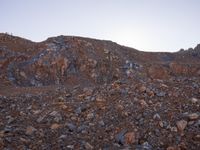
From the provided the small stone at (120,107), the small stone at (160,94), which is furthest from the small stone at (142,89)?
the small stone at (120,107)

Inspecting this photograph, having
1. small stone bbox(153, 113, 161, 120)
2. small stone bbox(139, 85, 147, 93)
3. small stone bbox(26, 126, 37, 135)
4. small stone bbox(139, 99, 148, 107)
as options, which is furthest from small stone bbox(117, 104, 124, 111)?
small stone bbox(26, 126, 37, 135)

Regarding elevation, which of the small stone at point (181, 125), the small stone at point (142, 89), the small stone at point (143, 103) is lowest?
the small stone at point (181, 125)

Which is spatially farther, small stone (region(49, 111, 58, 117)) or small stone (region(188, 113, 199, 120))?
small stone (region(49, 111, 58, 117))

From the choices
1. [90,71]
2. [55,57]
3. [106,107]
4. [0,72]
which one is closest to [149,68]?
[90,71]

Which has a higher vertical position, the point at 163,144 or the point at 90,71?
the point at 90,71

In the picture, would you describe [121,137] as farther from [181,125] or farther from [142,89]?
[142,89]

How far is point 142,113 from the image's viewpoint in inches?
318

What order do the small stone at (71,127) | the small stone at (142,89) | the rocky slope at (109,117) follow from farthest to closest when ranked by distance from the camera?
1. the small stone at (142,89)
2. the small stone at (71,127)
3. the rocky slope at (109,117)

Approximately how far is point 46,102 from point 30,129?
2177 mm

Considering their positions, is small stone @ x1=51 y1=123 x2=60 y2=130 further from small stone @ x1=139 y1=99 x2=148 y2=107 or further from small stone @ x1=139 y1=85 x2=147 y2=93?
small stone @ x1=139 y1=85 x2=147 y2=93

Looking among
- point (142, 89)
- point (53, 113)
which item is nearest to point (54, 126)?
point (53, 113)

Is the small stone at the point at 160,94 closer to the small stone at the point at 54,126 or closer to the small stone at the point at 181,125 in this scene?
the small stone at the point at 181,125

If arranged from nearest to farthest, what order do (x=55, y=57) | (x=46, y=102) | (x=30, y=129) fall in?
1. (x=30, y=129)
2. (x=46, y=102)
3. (x=55, y=57)

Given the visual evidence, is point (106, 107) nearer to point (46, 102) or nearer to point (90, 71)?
point (46, 102)
